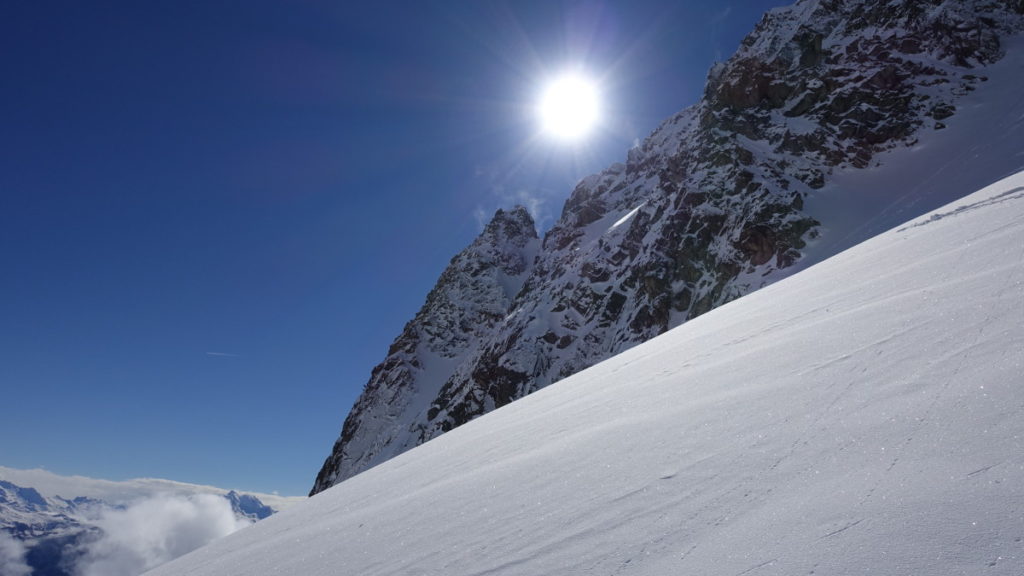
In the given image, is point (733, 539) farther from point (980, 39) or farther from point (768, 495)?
point (980, 39)

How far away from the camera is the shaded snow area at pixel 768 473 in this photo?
5.16 ft

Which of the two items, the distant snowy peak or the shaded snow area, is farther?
the distant snowy peak

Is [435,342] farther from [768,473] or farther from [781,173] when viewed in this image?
[768,473]

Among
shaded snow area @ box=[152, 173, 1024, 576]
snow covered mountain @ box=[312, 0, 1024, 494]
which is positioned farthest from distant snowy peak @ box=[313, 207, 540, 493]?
shaded snow area @ box=[152, 173, 1024, 576]

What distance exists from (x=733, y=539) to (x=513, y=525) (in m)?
1.23

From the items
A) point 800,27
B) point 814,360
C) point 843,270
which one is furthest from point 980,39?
point 814,360

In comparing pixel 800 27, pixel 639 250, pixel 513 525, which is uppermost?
pixel 800 27

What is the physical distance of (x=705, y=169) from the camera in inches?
2398

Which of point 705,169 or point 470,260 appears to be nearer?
point 705,169

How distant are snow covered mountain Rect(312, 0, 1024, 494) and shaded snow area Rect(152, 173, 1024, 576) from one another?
39.5 m

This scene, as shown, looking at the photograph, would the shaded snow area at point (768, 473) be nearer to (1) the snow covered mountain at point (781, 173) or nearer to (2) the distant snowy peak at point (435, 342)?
(1) the snow covered mountain at point (781, 173)

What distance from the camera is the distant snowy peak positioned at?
91.2 metres

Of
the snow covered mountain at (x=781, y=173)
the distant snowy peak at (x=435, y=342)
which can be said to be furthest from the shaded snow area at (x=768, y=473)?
the distant snowy peak at (x=435, y=342)

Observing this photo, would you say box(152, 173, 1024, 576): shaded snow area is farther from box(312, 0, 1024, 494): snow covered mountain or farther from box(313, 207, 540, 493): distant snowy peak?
box(313, 207, 540, 493): distant snowy peak
